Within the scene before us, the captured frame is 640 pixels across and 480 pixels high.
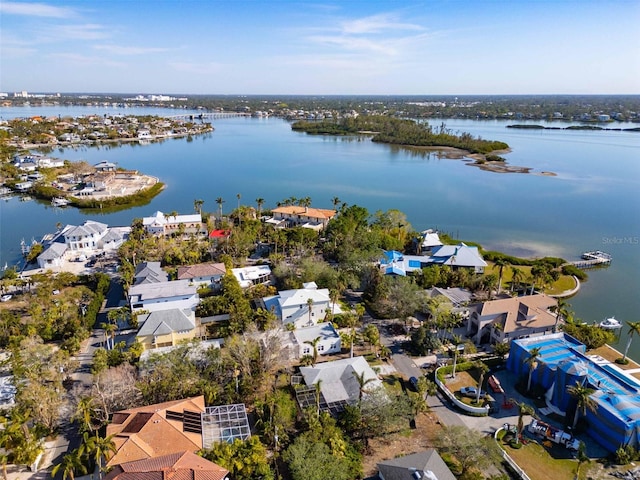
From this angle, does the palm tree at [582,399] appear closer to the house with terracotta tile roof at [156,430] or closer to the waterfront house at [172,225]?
the house with terracotta tile roof at [156,430]

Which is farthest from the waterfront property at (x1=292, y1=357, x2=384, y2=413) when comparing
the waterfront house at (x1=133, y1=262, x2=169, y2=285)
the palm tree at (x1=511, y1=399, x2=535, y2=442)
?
the waterfront house at (x1=133, y1=262, x2=169, y2=285)

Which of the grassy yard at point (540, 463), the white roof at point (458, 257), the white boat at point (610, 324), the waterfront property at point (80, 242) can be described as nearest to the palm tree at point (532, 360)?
the grassy yard at point (540, 463)

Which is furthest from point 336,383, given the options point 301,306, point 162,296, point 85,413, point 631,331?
point 631,331

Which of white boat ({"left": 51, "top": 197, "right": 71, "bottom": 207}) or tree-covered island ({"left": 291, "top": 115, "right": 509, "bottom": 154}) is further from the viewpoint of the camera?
tree-covered island ({"left": 291, "top": 115, "right": 509, "bottom": 154})

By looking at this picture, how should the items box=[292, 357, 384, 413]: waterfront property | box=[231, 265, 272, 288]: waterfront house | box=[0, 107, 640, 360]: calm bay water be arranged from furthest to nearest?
box=[0, 107, 640, 360]: calm bay water < box=[231, 265, 272, 288]: waterfront house < box=[292, 357, 384, 413]: waterfront property

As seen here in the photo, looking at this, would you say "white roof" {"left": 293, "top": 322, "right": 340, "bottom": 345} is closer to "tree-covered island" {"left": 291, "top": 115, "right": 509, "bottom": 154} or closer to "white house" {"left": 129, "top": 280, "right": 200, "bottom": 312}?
"white house" {"left": 129, "top": 280, "right": 200, "bottom": 312}

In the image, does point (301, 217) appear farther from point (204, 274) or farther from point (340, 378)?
point (340, 378)
